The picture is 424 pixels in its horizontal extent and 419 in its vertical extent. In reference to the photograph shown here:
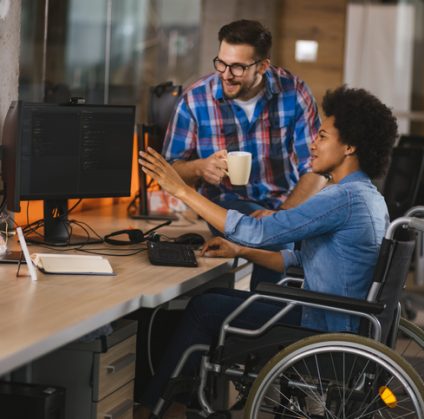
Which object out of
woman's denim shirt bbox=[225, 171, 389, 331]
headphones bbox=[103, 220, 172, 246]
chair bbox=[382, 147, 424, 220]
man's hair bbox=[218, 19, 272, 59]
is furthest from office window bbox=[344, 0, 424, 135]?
woman's denim shirt bbox=[225, 171, 389, 331]

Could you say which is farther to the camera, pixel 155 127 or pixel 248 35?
pixel 155 127

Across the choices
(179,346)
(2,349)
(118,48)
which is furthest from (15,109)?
(118,48)

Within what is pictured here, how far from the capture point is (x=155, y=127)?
15.6 feet

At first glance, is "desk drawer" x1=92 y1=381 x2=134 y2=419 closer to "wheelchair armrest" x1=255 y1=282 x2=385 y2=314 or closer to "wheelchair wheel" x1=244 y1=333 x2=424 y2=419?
"wheelchair wheel" x1=244 y1=333 x2=424 y2=419

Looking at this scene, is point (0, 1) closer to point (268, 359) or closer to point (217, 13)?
point (268, 359)

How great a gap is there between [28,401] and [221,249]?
1.15m

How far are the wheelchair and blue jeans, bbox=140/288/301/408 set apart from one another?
16 cm

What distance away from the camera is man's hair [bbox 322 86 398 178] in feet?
10.5

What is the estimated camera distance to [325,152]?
3234 mm

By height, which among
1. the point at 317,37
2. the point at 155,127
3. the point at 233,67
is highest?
the point at 317,37

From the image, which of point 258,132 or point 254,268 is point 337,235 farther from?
point 258,132

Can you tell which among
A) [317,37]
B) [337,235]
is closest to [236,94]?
[337,235]

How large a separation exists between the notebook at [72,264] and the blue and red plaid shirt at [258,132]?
1.07 m

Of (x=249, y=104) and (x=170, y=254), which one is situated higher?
(x=249, y=104)
